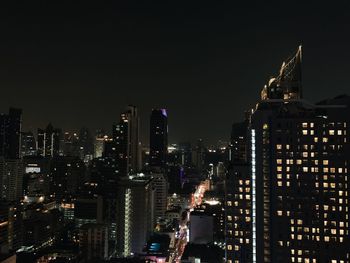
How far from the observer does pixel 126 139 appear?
160ft

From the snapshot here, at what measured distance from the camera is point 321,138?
52.2ft

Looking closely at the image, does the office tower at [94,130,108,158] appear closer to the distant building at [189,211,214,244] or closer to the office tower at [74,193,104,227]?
the office tower at [74,193,104,227]

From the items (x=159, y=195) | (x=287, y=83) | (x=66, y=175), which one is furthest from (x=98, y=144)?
(x=287, y=83)

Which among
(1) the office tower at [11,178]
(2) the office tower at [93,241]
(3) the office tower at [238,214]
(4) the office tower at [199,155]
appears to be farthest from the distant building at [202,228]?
(4) the office tower at [199,155]

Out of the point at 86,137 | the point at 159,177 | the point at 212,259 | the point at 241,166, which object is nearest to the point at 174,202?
the point at 159,177

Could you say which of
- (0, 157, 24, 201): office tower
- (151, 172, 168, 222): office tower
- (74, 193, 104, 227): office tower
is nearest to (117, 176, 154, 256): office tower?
(74, 193, 104, 227): office tower

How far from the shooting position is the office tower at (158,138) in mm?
58678

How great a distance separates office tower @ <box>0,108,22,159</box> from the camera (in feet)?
183

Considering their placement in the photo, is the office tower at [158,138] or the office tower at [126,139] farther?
the office tower at [158,138]

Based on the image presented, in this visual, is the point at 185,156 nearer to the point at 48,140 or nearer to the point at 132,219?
the point at 48,140

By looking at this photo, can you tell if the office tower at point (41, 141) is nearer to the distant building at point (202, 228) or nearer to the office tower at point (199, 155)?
the office tower at point (199, 155)

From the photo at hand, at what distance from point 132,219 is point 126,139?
19.5 m

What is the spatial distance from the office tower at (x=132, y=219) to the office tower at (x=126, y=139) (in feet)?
56.8

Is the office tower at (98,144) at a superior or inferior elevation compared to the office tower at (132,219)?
superior
